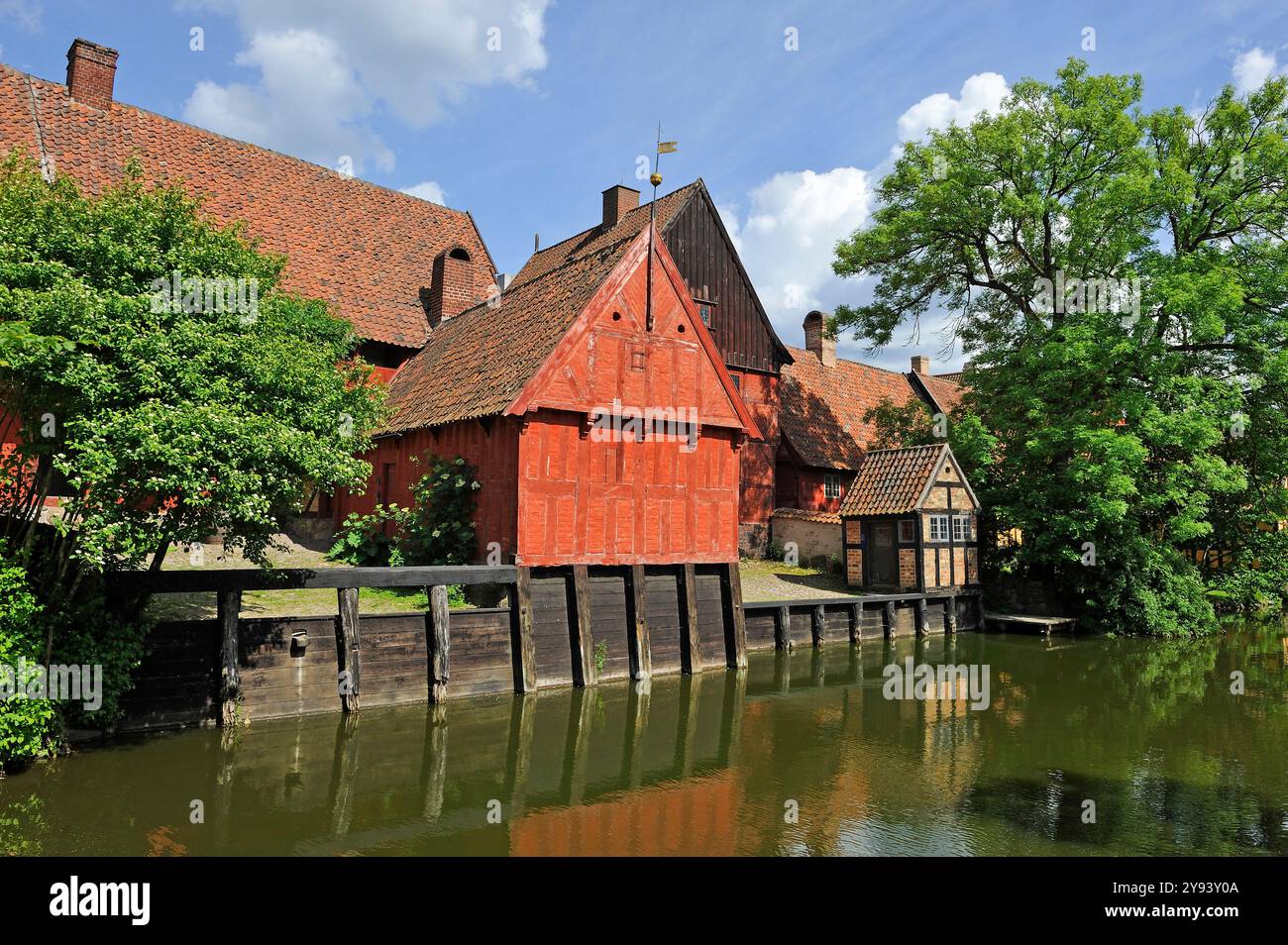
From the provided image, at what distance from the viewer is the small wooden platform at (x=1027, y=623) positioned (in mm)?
22656

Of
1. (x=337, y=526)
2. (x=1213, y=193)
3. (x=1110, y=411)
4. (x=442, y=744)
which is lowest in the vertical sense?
(x=442, y=744)

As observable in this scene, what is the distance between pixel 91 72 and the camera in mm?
21922

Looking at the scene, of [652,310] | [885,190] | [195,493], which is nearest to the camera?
[195,493]

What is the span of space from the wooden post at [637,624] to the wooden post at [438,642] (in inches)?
144

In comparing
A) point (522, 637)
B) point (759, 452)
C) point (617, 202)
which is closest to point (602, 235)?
point (617, 202)

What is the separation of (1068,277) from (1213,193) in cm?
397

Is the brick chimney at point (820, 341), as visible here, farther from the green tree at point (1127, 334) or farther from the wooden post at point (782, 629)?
the wooden post at point (782, 629)

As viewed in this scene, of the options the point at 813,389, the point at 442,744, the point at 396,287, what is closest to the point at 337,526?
the point at 396,287

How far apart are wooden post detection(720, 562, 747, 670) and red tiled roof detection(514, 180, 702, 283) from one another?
9.81 meters

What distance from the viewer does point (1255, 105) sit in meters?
23.1

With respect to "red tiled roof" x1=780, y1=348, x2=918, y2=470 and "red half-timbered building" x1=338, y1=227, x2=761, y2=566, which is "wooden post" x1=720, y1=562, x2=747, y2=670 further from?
"red tiled roof" x1=780, y1=348, x2=918, y2=470

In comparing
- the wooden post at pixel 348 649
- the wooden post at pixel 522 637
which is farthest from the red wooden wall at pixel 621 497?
the wooden post at pixel 348 649

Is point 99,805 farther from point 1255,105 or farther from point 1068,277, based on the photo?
point 1255,105

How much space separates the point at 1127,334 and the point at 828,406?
11086 mm
